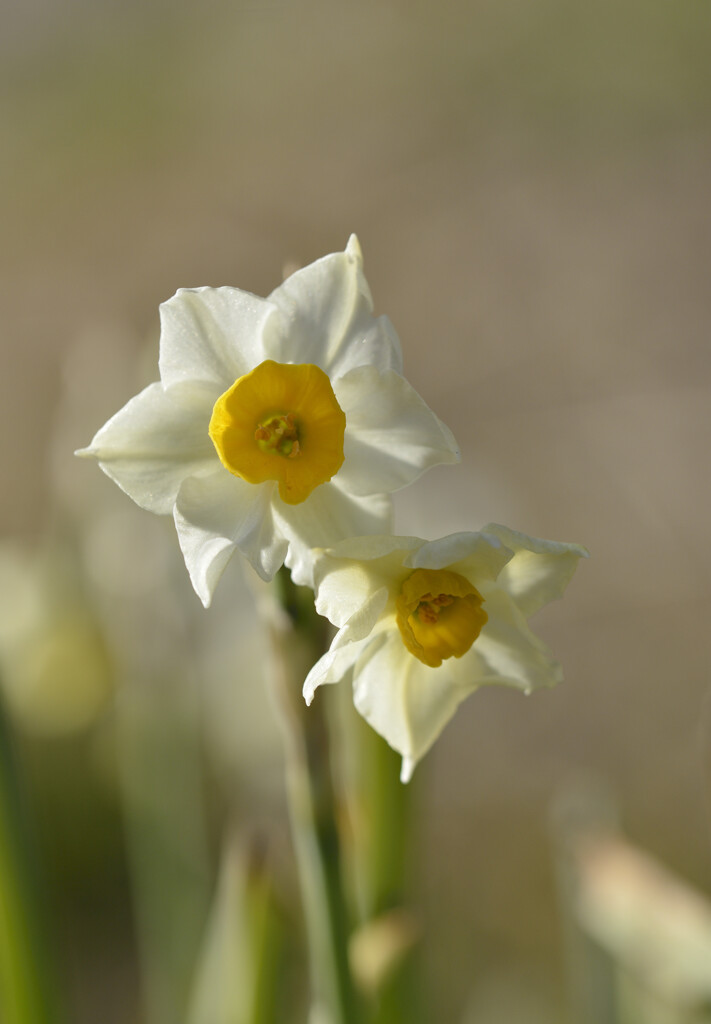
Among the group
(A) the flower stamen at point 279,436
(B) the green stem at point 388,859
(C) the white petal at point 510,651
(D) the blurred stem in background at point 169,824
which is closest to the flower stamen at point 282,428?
(A) the flower stamen at point 279,436

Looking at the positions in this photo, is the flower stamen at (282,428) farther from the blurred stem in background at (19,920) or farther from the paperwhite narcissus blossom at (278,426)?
the blurred stem in background at (19,920)

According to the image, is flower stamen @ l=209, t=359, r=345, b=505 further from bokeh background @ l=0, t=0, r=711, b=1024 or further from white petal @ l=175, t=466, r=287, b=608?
bokeh background @ l=0, t=0, r=711, b=1024

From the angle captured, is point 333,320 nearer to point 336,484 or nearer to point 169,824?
point 336,484

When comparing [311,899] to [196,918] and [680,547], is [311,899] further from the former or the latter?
[680,547]

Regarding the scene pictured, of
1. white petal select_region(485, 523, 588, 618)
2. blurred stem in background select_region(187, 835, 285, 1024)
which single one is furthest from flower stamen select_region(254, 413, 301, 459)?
blurred stem in background select_region(187, 835, 285, 1024)

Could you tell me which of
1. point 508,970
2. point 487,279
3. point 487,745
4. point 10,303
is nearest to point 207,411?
point 508,970

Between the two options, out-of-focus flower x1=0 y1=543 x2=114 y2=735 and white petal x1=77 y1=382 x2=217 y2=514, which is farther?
out-of-focus flower x1=0 y1=543 x2=114 y2=735
